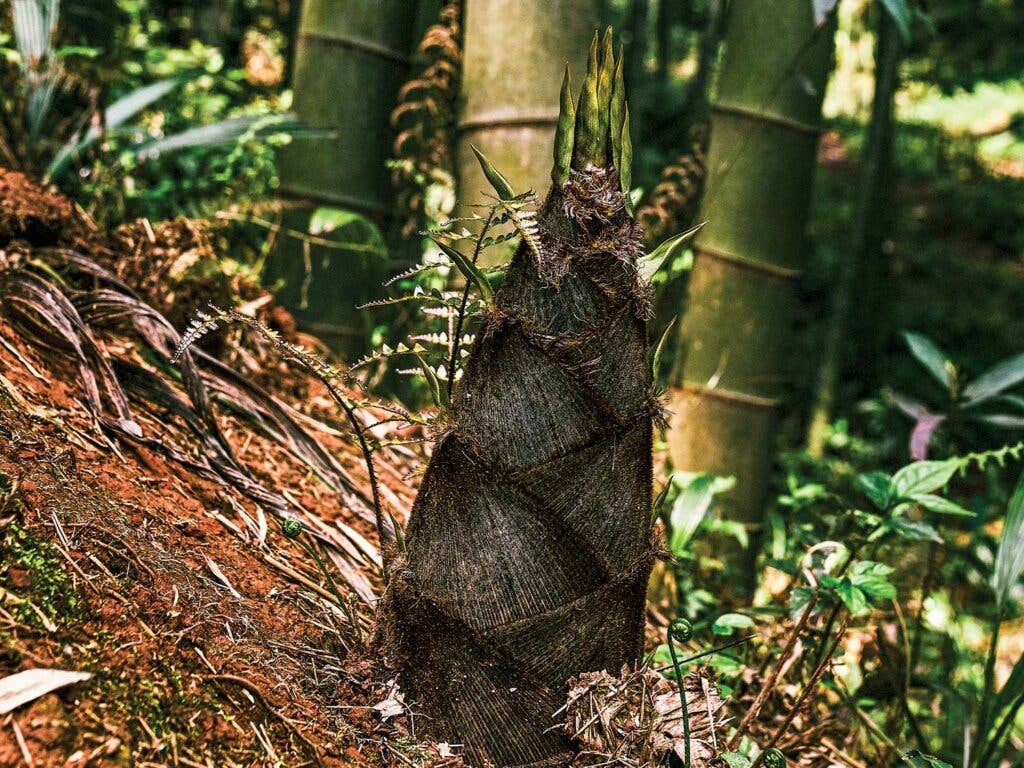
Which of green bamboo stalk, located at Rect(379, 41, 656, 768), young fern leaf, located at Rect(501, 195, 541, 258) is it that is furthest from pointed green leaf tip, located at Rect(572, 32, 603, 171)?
young fern leaf, located at Rect(501, 195, 541, 258)

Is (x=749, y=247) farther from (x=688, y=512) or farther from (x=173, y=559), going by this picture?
(x=173, y=559)

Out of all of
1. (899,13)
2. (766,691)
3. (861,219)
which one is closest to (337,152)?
(899,13)

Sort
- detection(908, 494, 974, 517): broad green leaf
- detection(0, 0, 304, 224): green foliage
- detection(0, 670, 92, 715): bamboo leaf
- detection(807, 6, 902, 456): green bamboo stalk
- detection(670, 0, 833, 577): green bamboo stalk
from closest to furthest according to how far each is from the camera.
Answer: detection(0, 670, 92, 715): bamboo leaf < detection(908, 494, 974, 517): broad green leaf < detection(0, 0, 304, 224): green foliage < detection(670, 0, 833, 577): green bamboo stalk < detection(807, 6, 902, 456): green bamboo stalk

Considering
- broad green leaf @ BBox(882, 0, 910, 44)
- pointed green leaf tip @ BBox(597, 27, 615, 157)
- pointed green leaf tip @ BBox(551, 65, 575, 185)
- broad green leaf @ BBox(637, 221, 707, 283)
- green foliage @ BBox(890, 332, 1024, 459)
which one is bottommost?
green foliage @ BBox(890, 332, 1024, 459)

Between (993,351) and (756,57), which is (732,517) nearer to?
(756,57)

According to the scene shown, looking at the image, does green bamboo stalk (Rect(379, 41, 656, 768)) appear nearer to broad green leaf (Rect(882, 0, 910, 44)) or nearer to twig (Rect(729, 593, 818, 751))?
twig (Rect(729, 593, 818, 751))

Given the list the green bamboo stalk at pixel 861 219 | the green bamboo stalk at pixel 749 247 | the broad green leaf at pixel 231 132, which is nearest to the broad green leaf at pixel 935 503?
the green bamboo stalk at pixel 749 247

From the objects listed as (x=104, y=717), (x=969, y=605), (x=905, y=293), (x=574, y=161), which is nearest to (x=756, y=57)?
(x=574, y=161)
